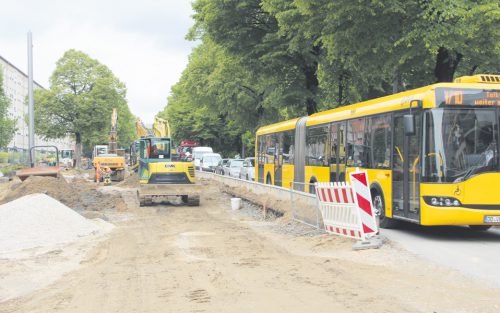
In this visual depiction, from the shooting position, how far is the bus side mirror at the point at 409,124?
11977 millimetres

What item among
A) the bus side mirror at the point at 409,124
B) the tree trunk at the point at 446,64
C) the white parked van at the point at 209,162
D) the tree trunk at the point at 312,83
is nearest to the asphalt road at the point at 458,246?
the bus side mirror at the point at 409,124

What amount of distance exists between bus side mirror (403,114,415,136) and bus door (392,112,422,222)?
0.40 meters

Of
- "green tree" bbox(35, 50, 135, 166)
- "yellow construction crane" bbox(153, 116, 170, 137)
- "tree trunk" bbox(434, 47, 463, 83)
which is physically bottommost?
"yellow construction crane" bbox(153, 116, 170, 137)

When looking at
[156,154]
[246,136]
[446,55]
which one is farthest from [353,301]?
[246,136]

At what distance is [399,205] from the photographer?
13070 millimetres

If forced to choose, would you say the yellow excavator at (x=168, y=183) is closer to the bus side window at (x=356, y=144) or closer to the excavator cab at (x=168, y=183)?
the excavator cab at (x=168, y=183)

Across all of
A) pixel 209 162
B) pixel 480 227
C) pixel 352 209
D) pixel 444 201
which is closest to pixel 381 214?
pixel 480 227

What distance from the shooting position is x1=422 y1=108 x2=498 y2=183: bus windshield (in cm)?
1185

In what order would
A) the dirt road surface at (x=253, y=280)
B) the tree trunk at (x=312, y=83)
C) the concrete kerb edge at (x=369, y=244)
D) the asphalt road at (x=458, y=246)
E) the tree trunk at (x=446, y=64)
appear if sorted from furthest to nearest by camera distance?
the tree trunk at (x=312, y=83) < the tree trunk at (x=446, y=64) < the concrete kerb edge at (x=369, y=244) < the asphalt road at (x=458, y=246) < the dirt road surface at (x=253, y=280)

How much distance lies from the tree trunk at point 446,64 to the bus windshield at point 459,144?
7920 mm

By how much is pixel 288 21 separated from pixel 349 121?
7.29 m

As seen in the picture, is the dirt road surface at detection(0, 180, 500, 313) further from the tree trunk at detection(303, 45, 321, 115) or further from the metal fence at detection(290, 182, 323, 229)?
the tree trunk at detection(303, 45, 321, 115)

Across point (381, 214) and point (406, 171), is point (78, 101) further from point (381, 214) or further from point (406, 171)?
point (406, 171)

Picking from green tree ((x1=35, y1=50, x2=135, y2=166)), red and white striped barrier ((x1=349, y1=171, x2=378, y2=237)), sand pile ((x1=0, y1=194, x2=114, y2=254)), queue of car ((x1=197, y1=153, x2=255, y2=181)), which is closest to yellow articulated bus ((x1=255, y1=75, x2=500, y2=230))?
red and white striped barrier ((x1=349, y1=171, x2=378, y2=237))
